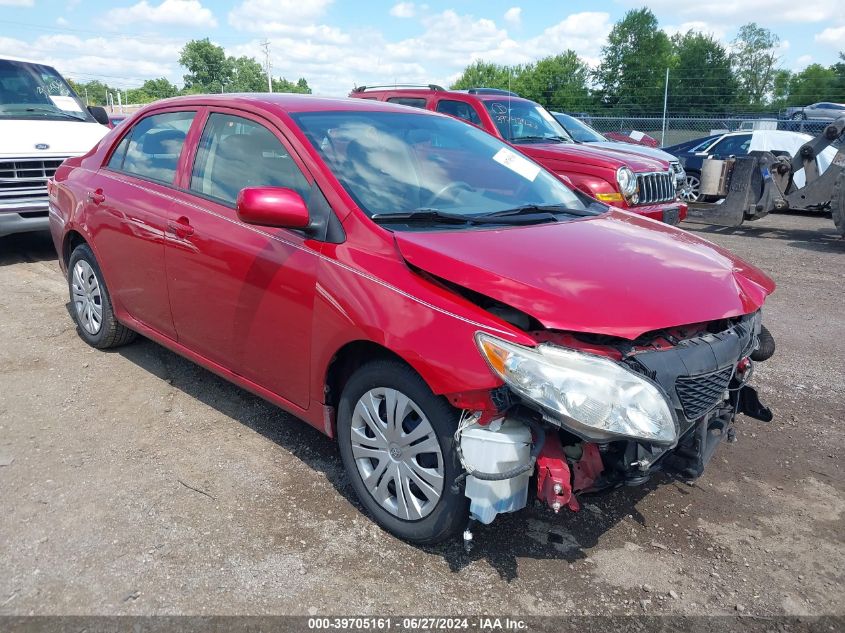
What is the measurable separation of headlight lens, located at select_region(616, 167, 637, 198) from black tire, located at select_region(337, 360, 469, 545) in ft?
18.9

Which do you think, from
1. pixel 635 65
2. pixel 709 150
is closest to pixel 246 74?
pixel 635 65

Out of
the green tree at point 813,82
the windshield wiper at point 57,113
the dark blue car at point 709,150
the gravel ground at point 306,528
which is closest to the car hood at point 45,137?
the windshield wiper at point 57,113

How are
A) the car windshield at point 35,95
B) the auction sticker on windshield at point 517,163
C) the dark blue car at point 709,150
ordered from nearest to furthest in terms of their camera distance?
1. the auction sticker on windshield at point 517,163
2. the car windshield at point 35,95
3. the dark blue car at point 709,150

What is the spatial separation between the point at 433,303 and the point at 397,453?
2.20 feet

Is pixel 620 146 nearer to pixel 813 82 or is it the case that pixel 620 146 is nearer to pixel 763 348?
pixel 763 348

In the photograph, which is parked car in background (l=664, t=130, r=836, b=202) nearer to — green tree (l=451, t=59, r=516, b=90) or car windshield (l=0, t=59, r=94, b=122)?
car windshield (l=0, t=59, r=94, b=122)

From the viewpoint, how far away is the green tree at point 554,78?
204ft

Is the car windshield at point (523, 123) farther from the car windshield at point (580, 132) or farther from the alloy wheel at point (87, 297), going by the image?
the alloy wheel at point (87, 297)

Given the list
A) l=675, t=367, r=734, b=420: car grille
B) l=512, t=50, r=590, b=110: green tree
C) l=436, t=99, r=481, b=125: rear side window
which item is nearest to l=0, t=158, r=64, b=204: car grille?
l=436, t=99, r=481, b=125: rear side window

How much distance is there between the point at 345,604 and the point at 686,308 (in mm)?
1726

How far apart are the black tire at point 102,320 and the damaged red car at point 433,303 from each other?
0.63m

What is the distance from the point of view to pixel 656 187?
333 inches

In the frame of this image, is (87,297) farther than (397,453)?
Yes

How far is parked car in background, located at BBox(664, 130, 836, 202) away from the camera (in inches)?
563
